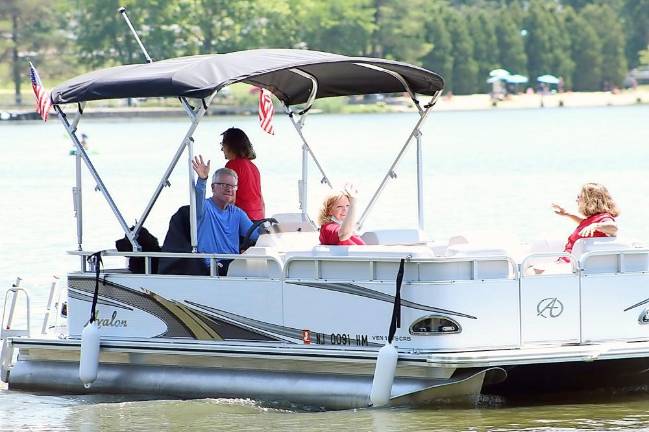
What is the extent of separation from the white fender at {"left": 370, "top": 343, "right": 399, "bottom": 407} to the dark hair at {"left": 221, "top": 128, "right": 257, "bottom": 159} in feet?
7.76

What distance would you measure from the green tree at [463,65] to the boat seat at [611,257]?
3757 inches

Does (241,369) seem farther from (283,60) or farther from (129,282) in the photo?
(283,60)

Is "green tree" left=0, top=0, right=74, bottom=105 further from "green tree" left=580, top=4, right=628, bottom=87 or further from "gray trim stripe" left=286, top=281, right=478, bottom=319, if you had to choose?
"gray trim stripe" left=286, top=281, right=478, bottom=319

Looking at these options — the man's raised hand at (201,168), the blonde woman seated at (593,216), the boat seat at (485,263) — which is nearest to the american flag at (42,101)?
the man's raised hand at (201,168)

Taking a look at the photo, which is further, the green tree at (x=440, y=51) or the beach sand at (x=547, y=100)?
the green tree at (x=440, y=51)

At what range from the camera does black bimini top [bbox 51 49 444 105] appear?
404 inches

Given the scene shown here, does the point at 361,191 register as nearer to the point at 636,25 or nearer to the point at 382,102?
the point at 382,102

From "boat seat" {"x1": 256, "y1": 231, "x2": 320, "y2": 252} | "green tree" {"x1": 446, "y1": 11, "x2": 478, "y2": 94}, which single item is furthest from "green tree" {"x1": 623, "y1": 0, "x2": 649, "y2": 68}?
"boat seat" {"x1": 256, "y1": 231, "x2": 320, "y2": 252}

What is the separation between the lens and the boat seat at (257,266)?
401 inches

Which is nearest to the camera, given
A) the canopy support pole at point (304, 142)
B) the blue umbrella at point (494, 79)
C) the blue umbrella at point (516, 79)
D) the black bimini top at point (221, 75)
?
the black bimini top at point (221, 75)

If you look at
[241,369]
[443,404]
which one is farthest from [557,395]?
[241,369]

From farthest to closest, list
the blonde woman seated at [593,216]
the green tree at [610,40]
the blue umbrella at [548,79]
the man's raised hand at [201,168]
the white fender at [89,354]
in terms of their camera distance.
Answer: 1. the green tree at [610,40]
2. the blue umbrella at [548,79]
3. the white fender at [89,354]
4. the man's raised hand at [201,168]
5. the blonde woman seated at [593,216]

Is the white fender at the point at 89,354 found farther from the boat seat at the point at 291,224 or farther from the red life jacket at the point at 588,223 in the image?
the red life jacket at the point at 588,223

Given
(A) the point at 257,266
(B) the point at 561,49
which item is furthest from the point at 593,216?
(B) the point at 561,49
